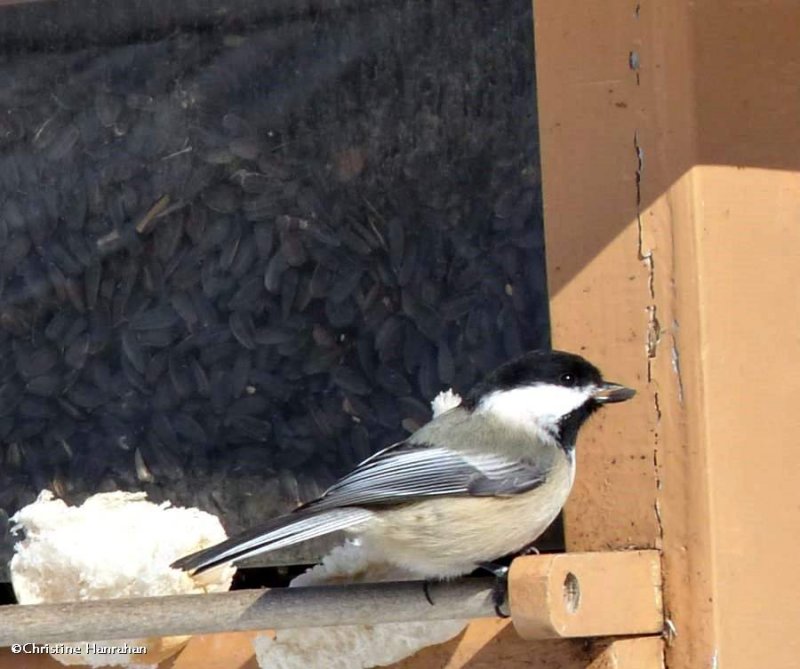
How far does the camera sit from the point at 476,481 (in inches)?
86.8

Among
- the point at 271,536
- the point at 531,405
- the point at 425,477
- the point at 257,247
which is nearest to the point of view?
the point at 271,536

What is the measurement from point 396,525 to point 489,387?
0.27m

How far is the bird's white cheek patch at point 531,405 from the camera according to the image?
7.43 feet

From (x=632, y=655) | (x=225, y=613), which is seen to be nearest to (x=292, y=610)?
(x=225, y=613)

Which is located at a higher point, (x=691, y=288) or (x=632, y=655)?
(x=691, y=288)

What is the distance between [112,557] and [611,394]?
31.9 inches

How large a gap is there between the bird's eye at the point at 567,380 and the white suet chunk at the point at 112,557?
629mm

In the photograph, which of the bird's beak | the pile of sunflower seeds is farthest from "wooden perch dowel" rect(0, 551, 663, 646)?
the pile of sunflower seeds

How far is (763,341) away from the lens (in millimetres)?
2273

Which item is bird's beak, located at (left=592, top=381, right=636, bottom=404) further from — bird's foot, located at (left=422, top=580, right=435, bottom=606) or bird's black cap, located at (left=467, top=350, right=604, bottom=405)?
bird's foot, located at (left=422, top=580, right=435, bottom=606)

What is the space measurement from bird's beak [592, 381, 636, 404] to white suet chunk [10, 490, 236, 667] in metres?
0.67

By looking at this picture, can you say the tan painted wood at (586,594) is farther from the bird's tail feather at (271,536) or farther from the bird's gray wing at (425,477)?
the bird's tail feather at (271,536)

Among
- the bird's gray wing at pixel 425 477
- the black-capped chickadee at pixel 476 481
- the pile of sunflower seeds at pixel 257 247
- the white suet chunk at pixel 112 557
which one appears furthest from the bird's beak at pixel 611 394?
the white suet chunk at pixel 112 557

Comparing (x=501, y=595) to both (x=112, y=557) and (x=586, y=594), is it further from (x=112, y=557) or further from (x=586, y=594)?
(x=112, y=557)
